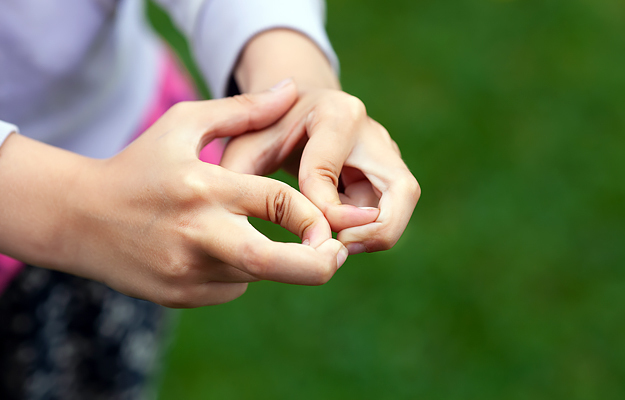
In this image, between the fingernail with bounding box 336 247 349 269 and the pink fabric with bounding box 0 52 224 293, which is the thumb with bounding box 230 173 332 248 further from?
the pink fabric with bounding box 0 52 224 293

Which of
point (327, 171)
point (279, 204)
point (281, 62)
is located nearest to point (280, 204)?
point (279, 204)

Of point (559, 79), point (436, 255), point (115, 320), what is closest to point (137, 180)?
point (115, 320)

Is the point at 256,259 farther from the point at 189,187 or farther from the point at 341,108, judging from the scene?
the point at 341,108

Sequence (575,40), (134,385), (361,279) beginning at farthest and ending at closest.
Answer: (575,40), (361,279), (134,385)

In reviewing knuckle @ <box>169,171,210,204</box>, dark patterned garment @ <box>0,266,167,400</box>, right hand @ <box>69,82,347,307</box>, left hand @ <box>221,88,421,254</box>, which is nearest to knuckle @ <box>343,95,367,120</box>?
left hand @ <box>221,88,421,254</box>

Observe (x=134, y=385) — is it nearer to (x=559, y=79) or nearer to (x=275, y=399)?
(x=275, y=399)

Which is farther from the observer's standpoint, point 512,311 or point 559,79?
point 559,79
